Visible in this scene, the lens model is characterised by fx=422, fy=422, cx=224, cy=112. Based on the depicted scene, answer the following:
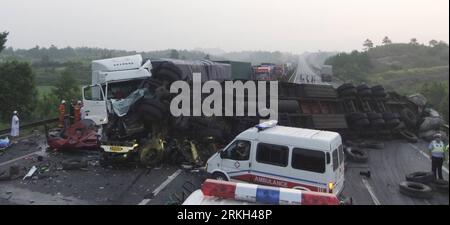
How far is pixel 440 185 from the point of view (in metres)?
11.3

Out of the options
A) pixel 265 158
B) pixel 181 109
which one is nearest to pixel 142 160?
pixel 181 109

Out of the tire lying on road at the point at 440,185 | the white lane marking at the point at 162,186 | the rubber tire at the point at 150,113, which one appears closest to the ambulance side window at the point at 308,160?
the white lane marking at the point at 162,186

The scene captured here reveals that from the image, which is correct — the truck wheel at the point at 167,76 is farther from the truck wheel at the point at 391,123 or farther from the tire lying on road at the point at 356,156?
the truck wheel at the point at 391,123

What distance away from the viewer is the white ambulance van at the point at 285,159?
9.30m

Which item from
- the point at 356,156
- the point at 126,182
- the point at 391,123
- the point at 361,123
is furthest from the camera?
the point at 391,123

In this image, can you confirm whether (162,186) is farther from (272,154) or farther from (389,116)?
(389,116)

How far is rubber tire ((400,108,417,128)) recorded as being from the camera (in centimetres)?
2027

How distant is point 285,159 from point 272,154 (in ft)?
1.14

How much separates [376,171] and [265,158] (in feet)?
18.2

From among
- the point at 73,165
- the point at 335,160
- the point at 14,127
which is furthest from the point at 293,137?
the point at 14,127

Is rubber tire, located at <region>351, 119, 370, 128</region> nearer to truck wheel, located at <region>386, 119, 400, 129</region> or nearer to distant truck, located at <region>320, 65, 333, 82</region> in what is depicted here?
truck wheel, located at <region>386, 119, 400, 129</region>

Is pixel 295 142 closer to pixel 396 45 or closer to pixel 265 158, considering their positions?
pixel 265 158

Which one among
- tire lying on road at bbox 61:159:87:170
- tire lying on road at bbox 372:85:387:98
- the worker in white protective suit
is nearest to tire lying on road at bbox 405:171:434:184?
tire lying on road at bbox 372:85:387:98
